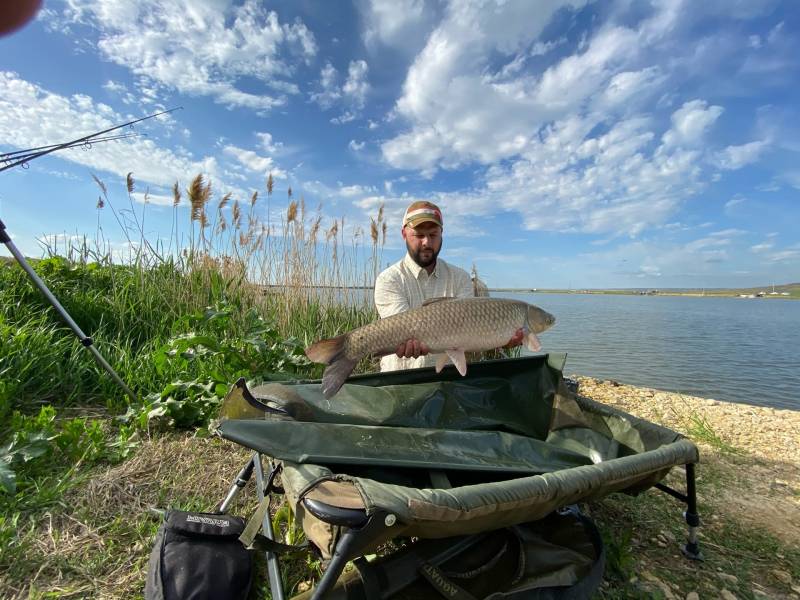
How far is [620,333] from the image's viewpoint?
11.3m

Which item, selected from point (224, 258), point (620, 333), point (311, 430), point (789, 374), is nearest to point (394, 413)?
point (311, 430)

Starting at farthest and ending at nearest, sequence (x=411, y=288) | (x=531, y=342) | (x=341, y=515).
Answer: (x=411, y=288) → (x=531, y=342) → (x=341, y=515)

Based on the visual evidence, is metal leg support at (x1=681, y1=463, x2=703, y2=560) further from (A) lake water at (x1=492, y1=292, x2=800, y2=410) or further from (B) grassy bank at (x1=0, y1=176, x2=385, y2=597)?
(A) lake water at (x1=492, y1=292, x2=800, y2=410)

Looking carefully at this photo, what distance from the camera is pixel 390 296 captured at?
2.68 m

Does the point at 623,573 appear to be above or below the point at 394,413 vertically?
below

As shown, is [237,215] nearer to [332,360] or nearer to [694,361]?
[332,360]

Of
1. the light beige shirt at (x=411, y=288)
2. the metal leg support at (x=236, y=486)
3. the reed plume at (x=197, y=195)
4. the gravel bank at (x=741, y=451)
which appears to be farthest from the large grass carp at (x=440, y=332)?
the reed plume at (x=197, y=195)

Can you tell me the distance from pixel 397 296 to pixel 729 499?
1.97 meters

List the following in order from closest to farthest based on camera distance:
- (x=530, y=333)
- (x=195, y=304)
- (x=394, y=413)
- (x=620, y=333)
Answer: (x=394, y=413)
(x=530, y=333)
(x=195, y=304)
(x=620, y=333)

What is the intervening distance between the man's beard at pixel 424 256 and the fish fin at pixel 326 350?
43.6 inches

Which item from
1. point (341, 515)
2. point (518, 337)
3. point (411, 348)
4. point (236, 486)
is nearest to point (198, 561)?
point (236, 486)

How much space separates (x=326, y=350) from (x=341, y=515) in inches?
36.3

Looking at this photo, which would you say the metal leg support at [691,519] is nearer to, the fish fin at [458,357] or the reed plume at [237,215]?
the fish fin at [458,357]

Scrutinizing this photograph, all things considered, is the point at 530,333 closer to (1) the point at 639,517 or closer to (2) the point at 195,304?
(1) the point at 639,517
